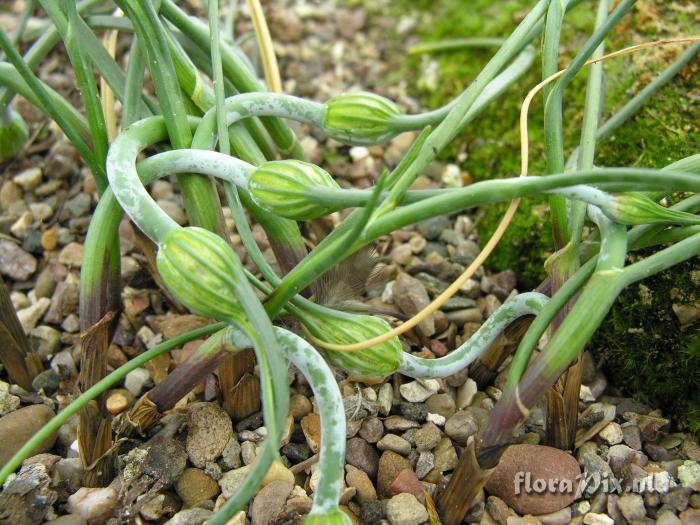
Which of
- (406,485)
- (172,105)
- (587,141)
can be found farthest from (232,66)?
(406,485)

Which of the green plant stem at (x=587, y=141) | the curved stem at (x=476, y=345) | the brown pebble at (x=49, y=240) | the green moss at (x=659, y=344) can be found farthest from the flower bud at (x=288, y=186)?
the brown pebble at (x=49, y=240)

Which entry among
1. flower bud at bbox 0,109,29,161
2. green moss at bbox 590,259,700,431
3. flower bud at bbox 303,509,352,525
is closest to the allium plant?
flower bud at bbox 303,509,352,525

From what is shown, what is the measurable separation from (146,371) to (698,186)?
0.87 meters

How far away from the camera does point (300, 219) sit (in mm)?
846

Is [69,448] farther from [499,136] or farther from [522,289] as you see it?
[499,136]

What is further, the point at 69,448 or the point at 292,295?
the point at 69,448

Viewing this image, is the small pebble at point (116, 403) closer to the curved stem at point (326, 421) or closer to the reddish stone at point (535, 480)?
the curved stem at point (326, 421)

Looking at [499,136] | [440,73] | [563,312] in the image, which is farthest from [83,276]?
[440,73]

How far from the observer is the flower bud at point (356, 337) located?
2.72ft

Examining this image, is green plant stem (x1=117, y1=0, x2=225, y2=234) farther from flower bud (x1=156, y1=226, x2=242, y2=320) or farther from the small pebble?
the small pebble

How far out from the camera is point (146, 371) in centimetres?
111

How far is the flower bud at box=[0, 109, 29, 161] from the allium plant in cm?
10

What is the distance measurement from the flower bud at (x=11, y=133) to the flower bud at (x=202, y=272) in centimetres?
62

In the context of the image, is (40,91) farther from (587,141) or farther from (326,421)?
(587,141)
